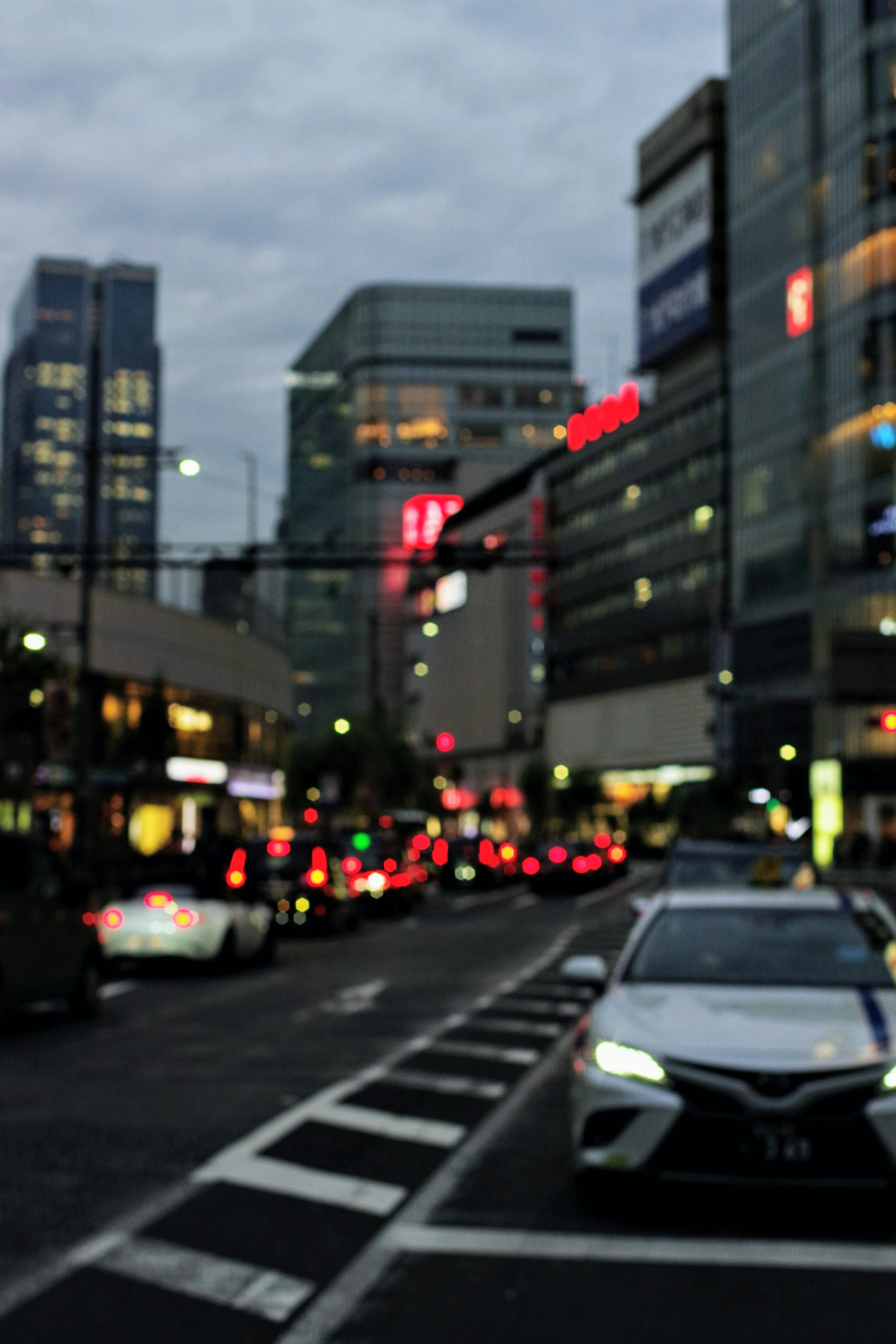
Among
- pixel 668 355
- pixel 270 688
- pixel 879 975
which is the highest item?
pixel 668 355

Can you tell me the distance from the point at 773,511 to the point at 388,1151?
87.9 metres

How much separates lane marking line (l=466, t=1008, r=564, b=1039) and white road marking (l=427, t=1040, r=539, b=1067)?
85cm

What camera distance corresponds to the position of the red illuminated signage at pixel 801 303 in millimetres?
91875

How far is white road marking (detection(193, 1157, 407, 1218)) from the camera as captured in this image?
8.42m

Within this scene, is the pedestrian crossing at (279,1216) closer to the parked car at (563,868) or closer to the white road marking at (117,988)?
the white road marking at (117,988)

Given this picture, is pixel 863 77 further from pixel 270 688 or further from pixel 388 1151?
pixel 388 1151

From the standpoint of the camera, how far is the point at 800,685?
299ft

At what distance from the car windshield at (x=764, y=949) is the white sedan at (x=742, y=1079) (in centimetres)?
4

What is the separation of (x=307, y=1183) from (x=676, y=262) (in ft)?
356

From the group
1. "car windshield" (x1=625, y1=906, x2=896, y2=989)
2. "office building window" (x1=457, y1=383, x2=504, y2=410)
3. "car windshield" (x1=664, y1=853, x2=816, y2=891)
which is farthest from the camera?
"office building window" (x1=457, y1=383, x2=504, y2=410)

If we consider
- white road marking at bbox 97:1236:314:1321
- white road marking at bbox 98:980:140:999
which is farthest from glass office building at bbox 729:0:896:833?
white road marking at bbox 97:1236:314:1321

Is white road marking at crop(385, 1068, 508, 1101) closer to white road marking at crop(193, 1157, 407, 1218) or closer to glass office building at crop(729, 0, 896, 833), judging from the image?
white road marking at crop(193, 1157, 407, 1218)

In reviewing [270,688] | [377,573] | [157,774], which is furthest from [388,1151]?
[377,573]

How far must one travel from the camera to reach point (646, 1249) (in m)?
7.39
